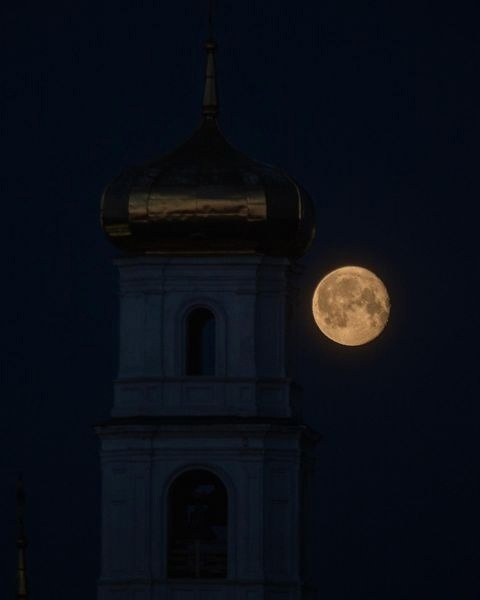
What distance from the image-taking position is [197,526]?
68.0 metres

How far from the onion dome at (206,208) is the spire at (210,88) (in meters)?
1.27

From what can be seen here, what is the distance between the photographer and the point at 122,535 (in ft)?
222

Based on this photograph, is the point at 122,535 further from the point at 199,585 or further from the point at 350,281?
the point at 350,281

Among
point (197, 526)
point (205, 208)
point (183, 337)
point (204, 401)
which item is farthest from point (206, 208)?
point (197, 526)

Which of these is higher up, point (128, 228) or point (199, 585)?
point (128, 228)

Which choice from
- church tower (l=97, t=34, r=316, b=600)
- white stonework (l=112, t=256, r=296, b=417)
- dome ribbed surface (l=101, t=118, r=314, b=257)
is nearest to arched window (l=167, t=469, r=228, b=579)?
church tower (l=97, t=34, r=316, b=600)

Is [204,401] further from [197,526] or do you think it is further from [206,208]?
[206,208]

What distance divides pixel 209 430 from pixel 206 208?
10.5 feet

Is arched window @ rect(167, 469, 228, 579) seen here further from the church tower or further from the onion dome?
the onion dome

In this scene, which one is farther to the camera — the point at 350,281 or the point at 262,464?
the point at 350,281

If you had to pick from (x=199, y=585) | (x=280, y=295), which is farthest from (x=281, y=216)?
(x=199, y=585)

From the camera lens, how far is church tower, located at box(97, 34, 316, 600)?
67500 mm

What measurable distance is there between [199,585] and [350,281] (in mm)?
6849

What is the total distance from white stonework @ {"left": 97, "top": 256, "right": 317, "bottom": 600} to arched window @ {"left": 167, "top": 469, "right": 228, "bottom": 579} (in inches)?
6.6
